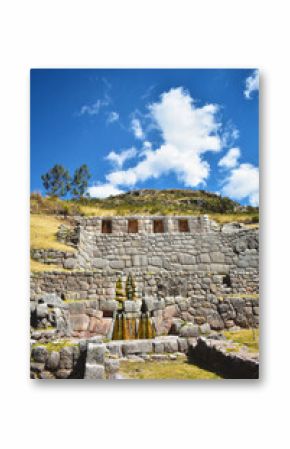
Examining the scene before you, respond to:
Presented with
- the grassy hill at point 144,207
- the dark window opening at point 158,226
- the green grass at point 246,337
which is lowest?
the green grass at point 246,337

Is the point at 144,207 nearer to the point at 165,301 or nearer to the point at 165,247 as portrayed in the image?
the point at 165,247

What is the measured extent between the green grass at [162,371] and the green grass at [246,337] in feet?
2.49

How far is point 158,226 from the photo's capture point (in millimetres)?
11047

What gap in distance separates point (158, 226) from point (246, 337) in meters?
5.19

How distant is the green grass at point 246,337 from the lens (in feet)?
18.9

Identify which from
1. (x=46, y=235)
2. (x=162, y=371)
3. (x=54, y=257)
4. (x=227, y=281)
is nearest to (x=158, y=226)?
(x=227, y=281)

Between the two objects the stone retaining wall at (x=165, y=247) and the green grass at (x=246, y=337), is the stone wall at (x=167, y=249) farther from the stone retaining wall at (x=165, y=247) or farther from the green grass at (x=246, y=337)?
the green grass at (x=246, y=337)

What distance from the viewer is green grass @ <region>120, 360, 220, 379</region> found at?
5430 millimetres

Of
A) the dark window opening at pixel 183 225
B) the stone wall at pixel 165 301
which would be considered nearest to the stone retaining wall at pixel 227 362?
the stone wall at pixel 165 301

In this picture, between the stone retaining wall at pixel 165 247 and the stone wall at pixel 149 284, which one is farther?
the stone retaining wall at pixel 165 247
